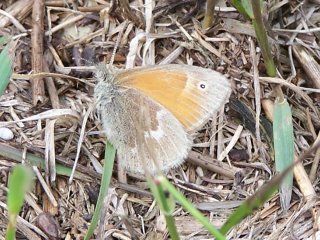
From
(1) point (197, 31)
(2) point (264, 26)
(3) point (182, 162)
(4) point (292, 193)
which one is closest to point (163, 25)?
(1) point (197, 31)

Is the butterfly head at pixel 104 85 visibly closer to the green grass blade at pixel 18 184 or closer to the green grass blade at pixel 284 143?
the green grass blade at pixel 284 143

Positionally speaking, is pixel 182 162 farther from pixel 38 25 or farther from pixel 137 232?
pixel 38 25

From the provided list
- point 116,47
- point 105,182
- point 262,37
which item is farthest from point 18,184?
point 116,47

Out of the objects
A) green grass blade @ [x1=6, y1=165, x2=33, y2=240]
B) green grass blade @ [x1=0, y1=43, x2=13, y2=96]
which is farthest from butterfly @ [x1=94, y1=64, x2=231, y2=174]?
green grass blade @ [x1=6, y1=165, x2=33, y2=240]

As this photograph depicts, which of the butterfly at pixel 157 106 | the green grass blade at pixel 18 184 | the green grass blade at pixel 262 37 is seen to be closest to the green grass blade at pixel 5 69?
the butterfly at pixel 157 106

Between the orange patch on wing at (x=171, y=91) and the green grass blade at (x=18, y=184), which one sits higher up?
A: the green grass blade at (x=18, y=184)

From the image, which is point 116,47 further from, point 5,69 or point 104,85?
point 5,69

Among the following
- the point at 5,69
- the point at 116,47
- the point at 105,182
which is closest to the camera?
the point at 105,182
